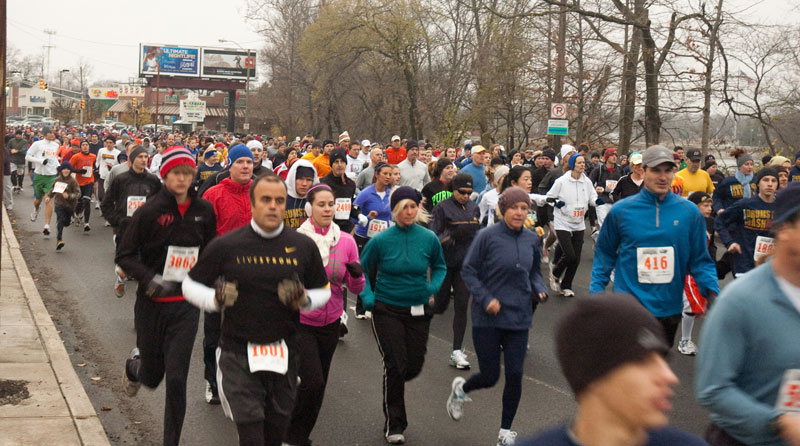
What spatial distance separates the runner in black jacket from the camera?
222 inches

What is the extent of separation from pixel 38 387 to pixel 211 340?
149 cm

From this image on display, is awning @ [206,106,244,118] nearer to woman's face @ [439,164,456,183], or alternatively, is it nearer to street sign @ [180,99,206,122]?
street sign @ [180,99,206,122]

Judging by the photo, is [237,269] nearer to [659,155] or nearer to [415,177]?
A: [659,155]

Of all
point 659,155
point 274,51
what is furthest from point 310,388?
point 274,51

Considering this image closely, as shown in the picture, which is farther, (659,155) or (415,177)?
(415,177)

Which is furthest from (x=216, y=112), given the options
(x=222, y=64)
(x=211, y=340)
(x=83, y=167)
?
(x=211, y=340)

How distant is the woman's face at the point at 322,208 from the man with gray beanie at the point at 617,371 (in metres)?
4.53

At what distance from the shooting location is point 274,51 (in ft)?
216

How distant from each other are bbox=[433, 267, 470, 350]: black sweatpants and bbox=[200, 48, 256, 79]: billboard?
103 meters

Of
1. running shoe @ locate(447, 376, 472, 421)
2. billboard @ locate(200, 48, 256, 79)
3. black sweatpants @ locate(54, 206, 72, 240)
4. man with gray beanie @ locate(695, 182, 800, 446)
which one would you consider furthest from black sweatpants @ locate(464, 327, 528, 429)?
billboard @ locate(200, 48, 256, 79)

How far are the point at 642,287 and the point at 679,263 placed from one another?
276 millimetres

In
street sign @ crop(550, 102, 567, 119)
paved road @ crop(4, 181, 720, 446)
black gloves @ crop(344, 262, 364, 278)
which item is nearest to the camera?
black gloves @ crop(344, 262, 364, 278)

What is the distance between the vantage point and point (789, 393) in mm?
3166

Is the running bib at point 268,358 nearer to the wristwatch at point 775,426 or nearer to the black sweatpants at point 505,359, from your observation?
the black sweatpants at point 505,359
